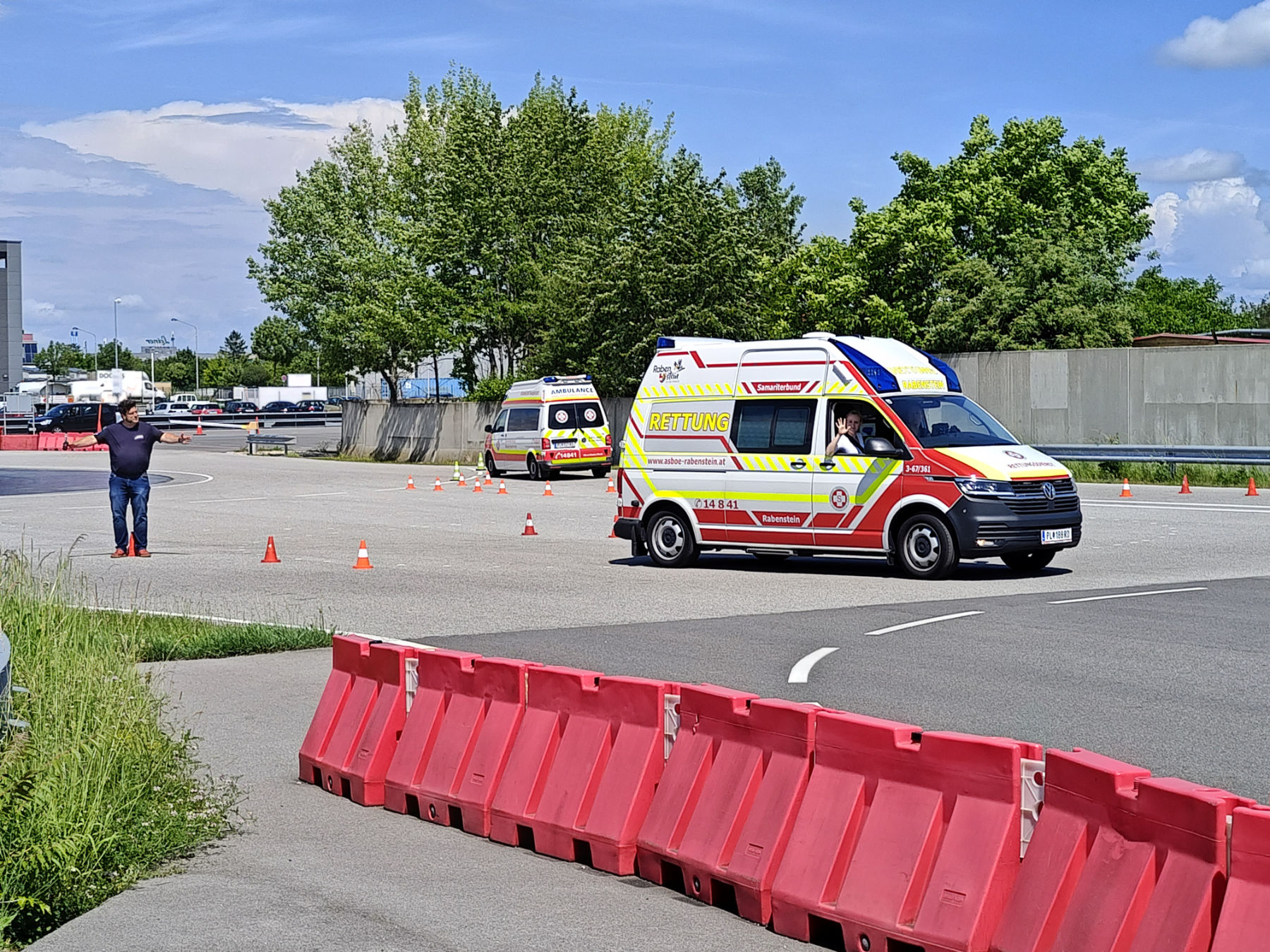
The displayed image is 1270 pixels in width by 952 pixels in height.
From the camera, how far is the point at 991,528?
16094mm

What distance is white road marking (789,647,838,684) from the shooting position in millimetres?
10336

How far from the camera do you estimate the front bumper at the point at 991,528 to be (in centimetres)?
1611

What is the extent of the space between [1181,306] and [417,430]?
4941 cm

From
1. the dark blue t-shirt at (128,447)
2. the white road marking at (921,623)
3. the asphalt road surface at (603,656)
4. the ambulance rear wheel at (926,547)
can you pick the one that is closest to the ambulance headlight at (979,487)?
the ambulance rear wheel at (926,547)

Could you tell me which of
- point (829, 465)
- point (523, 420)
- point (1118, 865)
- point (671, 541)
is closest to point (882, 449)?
point (829, 465)

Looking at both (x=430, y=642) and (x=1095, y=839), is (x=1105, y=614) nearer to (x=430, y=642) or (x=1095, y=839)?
(x=430, y=642)

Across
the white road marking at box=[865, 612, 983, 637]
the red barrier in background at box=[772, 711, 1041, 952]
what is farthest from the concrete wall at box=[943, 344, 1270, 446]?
the red barrier in background at box=[772, 711, 1041, 952]

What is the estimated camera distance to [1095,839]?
462 centimetres

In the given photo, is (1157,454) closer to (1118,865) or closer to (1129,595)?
(1129,595)

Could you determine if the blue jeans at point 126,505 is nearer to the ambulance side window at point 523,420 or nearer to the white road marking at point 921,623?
the white road marking at point 921,623

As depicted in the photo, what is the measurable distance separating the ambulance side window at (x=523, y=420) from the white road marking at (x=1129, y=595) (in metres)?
26.1

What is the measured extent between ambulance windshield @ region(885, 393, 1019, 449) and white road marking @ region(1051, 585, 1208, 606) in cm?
251

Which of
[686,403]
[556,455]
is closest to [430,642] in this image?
[686,403]

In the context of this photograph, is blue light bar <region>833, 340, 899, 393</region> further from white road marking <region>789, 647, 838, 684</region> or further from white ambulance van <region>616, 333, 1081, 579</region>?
white road marking <region>789, 647, 838, 684</region>
